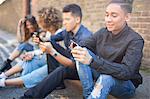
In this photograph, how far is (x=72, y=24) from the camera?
10.3 ft

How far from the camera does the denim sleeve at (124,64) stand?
2.40m

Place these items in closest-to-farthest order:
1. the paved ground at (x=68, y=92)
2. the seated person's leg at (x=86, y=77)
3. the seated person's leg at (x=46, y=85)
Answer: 1. the seated person's leg at (x=86, y=77)
2. the seated person's leg at (x=46, y=85)
3. the paved ground at (x=68, y=92)

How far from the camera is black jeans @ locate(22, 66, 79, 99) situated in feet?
9.52

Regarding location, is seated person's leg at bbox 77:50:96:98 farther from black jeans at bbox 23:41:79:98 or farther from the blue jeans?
black jeans at bbox 23:41:79:98

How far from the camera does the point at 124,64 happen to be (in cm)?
246

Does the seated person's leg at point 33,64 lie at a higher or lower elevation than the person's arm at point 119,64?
lower

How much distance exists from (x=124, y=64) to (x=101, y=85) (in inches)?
10.3

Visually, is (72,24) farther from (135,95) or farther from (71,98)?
(135,95)

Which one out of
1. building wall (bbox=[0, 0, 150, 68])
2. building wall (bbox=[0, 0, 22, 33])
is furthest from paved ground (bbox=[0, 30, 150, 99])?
building wall (bbox=[0, 0, 22, 33])

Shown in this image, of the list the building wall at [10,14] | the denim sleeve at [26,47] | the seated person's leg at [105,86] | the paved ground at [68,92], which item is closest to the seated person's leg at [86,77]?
the seated person's leg at [105,86]

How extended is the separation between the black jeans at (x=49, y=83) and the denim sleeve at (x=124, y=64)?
61cm

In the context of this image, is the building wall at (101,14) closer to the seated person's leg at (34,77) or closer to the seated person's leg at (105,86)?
the seated person's leg at (34,77)

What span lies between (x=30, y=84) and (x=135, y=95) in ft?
3.82

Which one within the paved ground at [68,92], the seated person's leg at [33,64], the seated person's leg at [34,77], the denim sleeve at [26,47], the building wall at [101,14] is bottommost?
the paved ground at [68,92]
